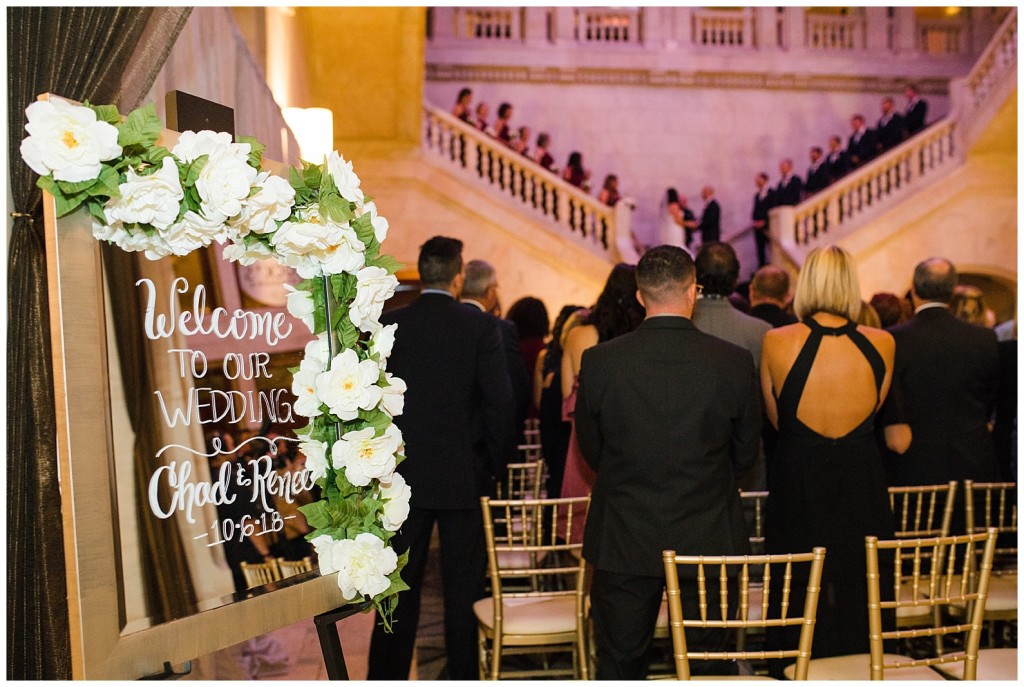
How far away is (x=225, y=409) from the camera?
2.16 m

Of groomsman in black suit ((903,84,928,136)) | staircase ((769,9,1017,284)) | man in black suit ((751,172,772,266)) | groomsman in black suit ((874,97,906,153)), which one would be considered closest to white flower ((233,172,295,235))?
staircase ((769,9,1017,284))

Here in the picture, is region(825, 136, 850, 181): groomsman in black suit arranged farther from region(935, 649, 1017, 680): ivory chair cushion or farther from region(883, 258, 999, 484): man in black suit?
region(935, 649, 1017, 680): ivory chair cushion

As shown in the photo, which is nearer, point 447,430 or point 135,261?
point 135,261

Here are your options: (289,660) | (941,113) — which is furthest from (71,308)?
(941,113)

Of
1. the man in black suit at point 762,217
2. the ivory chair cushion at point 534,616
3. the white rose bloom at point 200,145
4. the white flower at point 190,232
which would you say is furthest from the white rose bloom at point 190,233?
the man in black suit at point 762,217

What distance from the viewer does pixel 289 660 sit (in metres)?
4.03

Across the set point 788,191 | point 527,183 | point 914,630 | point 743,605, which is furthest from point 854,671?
point 788,191

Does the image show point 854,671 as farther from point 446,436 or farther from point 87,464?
point 87,464

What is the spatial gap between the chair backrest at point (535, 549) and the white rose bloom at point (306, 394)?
86 centimetres

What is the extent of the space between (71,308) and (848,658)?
2.25m

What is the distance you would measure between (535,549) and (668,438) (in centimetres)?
62

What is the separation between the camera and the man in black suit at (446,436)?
3.37 metres

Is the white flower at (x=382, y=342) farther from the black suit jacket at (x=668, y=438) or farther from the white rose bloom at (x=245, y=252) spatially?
the black suit jacket at (x=668, y=438)

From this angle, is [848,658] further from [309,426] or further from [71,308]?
[71,308]
